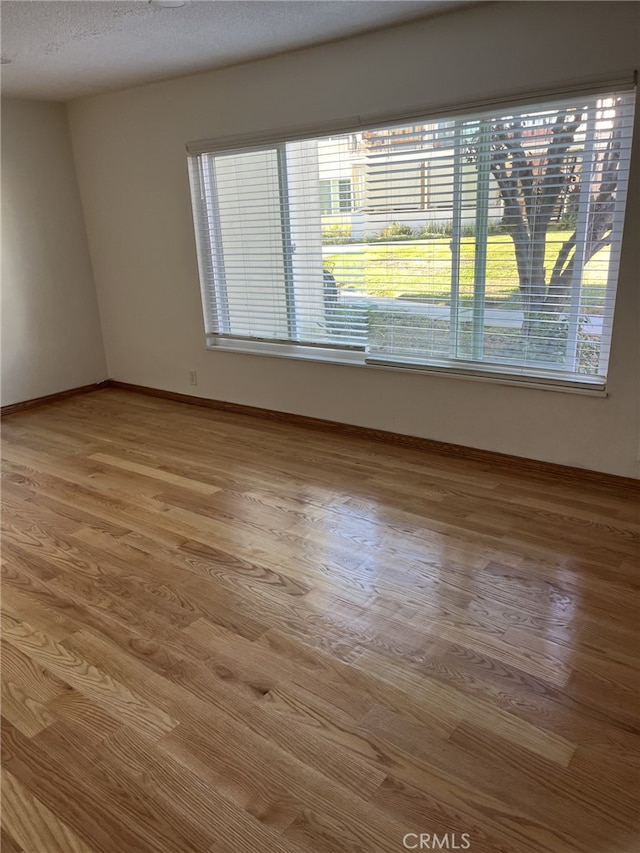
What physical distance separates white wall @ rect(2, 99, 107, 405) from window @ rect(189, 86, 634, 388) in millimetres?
1447

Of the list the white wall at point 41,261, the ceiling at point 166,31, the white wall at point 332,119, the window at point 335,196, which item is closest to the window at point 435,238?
the window at point 335,196

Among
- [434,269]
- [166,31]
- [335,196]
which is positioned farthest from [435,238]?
[166,31]

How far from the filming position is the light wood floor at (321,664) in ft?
4.67

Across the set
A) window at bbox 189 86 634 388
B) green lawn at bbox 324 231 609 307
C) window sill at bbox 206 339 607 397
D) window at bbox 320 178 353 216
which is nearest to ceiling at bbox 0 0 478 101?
window at bbox 189 86 634 388

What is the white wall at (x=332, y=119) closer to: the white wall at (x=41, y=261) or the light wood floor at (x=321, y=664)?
the white wall at (x=41, y=261)

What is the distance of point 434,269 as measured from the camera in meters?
3.36

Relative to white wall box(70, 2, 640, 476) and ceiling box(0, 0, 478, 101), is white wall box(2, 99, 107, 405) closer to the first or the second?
white wall box(70, 2, 640, 476)

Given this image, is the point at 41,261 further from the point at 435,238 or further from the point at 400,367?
the point at 435,238

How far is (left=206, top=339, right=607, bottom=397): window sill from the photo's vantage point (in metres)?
3.07

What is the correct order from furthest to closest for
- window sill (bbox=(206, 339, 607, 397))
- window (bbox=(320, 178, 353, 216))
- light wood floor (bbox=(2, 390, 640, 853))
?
window (bbox=(320, 178, 353, 216)), window sill (bbox=(206, 339, 607, 397)), light wood floor (bbox=(2, 390, 640, 853))

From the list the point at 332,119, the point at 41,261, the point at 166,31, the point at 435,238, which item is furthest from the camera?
the point at 41,261

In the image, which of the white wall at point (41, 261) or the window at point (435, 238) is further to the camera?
the white wall at point (41, 261)

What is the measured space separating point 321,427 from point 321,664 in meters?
2.32

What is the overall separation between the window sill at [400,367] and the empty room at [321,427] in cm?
2
